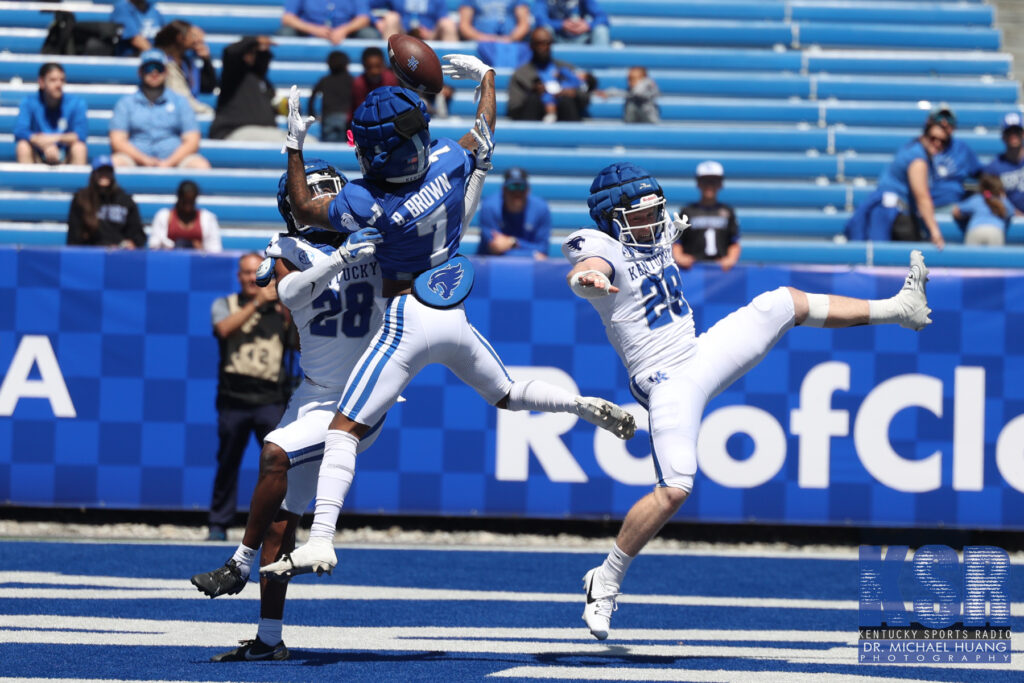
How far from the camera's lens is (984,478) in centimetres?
911

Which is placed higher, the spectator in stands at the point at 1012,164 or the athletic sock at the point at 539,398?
the spectator in stands at the point at 1012,164

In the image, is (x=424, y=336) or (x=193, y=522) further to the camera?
(x=193, y=522)

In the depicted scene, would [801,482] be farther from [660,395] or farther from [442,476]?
[660,395]

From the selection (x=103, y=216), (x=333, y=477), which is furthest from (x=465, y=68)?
(x=103, y=216)

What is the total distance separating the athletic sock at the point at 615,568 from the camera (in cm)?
560

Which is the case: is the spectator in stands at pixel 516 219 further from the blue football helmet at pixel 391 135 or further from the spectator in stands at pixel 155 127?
the blue football helmet at pixel 391 135

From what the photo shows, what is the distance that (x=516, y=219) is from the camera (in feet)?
33.6

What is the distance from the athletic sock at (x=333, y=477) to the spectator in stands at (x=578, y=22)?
8775 millimetres

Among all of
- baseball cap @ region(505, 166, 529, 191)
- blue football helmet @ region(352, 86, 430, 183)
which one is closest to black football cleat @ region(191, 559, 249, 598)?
blue football helmet @ region(352, 86, 430, 183)

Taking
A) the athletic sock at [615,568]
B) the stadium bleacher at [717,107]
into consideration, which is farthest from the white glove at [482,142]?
the stadium bleacher at [717,107]

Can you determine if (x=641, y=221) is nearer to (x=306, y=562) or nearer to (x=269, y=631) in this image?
(x=306, y=562)

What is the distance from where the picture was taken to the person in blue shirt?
11336 mm

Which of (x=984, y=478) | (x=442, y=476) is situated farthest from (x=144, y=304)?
(x=984, y=478)

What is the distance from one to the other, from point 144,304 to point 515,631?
13.4ft
